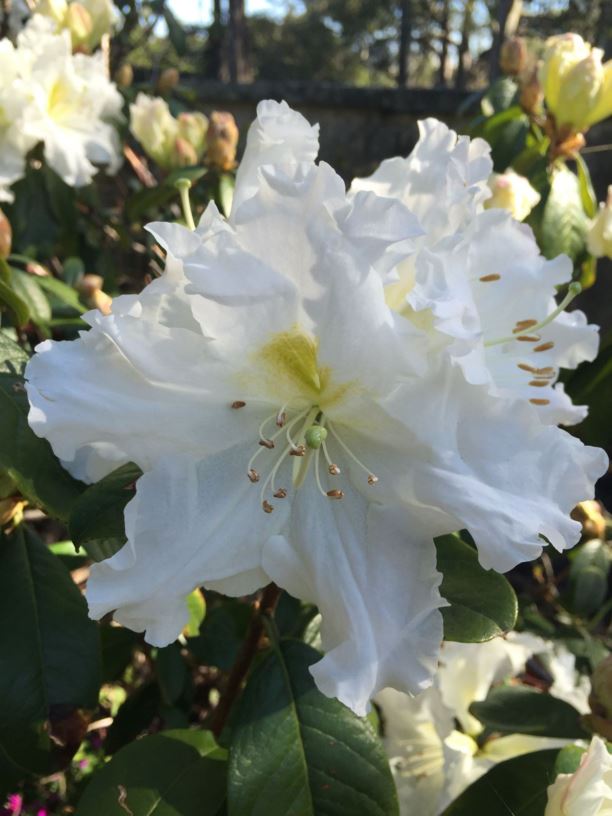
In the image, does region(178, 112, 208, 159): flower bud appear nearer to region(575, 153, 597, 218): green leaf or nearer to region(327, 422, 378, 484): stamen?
region(575, 153, 597, 218): green leaf

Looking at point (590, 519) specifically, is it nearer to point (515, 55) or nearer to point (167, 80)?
point (515, 55)

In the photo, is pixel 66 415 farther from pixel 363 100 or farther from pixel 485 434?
pixel 363 100

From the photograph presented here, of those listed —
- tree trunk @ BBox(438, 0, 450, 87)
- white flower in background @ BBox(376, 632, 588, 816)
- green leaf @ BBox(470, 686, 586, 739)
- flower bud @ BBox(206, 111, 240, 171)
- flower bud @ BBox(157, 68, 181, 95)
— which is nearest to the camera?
green leaf @ BBox(470, 686, 586, 739)

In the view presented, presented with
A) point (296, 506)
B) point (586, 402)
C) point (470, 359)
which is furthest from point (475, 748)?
point (470, 359)

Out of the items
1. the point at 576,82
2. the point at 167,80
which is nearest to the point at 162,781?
the point at 576,82

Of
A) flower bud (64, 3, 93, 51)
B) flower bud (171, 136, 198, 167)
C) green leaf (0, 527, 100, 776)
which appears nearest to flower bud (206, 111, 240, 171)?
flower bud (171, 136, 198, 167)

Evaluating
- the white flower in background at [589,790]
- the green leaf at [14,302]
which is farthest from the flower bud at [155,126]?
the white flower in background at [589,790]

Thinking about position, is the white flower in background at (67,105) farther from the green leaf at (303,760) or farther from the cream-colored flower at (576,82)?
the green leaf at (303,760)
